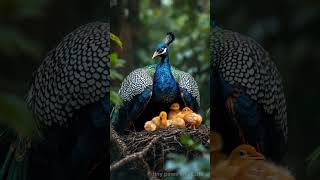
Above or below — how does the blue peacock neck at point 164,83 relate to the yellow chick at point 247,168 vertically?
above

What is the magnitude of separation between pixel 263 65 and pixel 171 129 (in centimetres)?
43

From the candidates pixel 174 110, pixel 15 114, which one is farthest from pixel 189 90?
pixel 15 114

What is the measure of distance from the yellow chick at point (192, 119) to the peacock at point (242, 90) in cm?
6

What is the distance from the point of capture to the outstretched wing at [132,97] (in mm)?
1631

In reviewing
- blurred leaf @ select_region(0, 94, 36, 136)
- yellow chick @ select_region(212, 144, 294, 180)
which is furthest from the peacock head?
blurred leaf @ select_region(0, 94, 36, 136)

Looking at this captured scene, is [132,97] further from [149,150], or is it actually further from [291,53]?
[291,53]

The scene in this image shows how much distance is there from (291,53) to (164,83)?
1.59ft

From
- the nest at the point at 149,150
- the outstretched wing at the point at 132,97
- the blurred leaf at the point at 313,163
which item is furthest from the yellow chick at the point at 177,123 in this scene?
the blurred leaf at the point at 313,163

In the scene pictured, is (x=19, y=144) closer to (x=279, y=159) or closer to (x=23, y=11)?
(x=279, y=159)

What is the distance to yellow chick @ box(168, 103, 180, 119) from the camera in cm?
165

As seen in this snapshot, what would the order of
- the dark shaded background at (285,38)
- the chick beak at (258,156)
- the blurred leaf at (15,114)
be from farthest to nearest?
the chick beak at (258,156) → the dark shaded background at (285,38) → the blurred leaf at (15,114)

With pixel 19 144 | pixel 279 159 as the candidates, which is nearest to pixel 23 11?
pixel 19 144

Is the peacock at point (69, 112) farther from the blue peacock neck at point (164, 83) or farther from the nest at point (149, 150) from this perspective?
the blue peacock neck at point (164, 83)

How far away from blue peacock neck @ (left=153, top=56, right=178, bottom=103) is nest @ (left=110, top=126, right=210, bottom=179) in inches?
5.1
